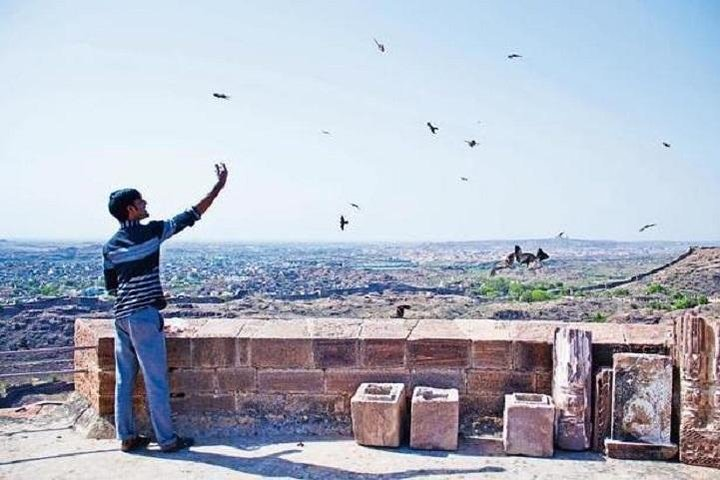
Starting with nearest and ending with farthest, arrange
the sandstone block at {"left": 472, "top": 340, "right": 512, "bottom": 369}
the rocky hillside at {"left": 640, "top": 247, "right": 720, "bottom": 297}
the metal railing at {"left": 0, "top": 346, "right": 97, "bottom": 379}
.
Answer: the metal railing at {"left": 0, "top": 346, "right": 97, "bottom": 379} < the sandstone block at {"left": 472, "top": 340, "right": 512, "bottom": 369} < the rocky hillside at {"left": 640, "top": 247, "right": 720, "bottom": 297}

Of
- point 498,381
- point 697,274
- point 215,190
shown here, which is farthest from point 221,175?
point 697,274

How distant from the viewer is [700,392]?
4.56m

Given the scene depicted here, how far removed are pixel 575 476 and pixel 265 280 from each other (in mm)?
64000

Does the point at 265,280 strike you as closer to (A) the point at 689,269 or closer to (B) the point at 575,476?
(A) the point at 689,269

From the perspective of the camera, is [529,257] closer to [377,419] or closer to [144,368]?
[377,419]

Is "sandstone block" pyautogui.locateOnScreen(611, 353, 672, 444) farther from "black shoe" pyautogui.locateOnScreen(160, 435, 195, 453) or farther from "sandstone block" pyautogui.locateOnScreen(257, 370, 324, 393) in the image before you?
"black shoe" pyautogui.locateOnScreen(160, 435, 195, 453)

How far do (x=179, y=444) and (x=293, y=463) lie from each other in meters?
0.88

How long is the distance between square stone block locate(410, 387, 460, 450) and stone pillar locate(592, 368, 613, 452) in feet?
3.19

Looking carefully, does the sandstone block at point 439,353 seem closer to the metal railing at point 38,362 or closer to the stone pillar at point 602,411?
the stone pillar at point 602,411

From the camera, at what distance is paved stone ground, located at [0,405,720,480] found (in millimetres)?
4445

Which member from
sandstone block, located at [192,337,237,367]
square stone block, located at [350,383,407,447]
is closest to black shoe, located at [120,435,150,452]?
sandstone block, located at [192,337,237,367]

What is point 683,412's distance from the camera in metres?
4.62

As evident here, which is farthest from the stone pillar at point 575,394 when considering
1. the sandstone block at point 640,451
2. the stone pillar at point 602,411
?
the sandstone block at point 640,451

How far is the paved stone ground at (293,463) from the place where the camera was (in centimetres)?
445
